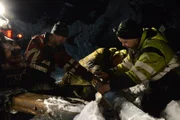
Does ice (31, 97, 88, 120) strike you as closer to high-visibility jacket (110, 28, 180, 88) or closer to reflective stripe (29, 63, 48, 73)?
high-visibility jacket (110, 28, 180, 88)

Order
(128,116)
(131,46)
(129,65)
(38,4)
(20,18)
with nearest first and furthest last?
(128,116), (131,46), (129,65), (20,18), (38,4)

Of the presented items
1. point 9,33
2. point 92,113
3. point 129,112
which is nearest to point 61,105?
point 92,113

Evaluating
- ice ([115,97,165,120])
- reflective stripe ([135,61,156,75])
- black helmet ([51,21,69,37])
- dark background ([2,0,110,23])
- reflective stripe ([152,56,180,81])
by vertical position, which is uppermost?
black helmet ([51,21,69,37])

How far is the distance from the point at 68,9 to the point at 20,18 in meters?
5.07

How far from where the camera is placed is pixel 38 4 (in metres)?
24.7

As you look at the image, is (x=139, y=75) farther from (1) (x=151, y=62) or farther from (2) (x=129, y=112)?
(2) (x=129, y=112)

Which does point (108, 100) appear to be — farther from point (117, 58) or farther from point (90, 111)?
point (117, 58)

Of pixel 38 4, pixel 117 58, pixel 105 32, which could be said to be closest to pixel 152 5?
pixel 105 32

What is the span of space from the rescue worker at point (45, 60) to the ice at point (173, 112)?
74.0 inches

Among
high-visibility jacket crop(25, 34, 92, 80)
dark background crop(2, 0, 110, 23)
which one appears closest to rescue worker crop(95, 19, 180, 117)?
high-visibility jacket crop(25, 34, 92, 80)

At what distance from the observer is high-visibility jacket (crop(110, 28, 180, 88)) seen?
9.96 feet

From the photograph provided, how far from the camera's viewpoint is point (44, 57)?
4.67 meters

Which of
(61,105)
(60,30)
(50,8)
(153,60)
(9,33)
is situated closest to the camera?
(153,60)

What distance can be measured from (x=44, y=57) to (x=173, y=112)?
2708 millimetres
